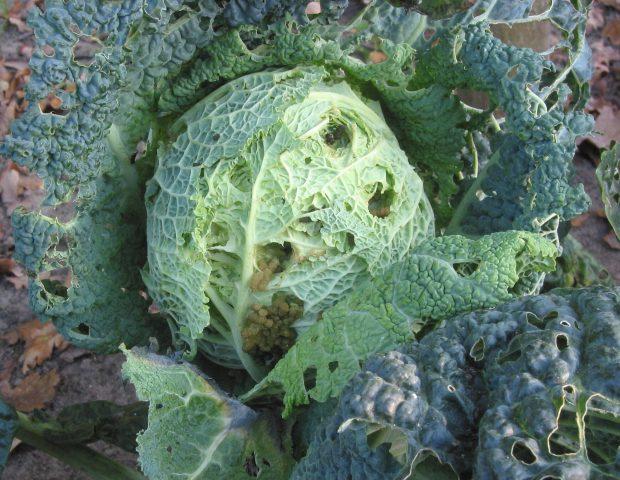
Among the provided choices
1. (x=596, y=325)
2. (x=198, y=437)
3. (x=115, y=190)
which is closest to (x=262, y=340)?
(x=198, y=437)

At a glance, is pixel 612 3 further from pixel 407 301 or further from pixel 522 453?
pixel 522 453

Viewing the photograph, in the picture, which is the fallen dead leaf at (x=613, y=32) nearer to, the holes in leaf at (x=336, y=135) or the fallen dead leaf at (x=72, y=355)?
the holes in leaf at (x=336, y=135)

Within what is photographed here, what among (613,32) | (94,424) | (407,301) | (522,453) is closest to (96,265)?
(94,424)

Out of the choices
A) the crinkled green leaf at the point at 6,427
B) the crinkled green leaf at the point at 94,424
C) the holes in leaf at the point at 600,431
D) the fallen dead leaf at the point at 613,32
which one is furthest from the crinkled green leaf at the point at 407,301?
the fallen dead leaf at the point at 613,32

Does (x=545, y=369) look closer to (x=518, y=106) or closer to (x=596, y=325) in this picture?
(x=596, y=325)

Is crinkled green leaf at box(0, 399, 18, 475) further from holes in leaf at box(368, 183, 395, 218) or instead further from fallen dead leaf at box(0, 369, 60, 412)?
holes in leaf at box(368, 183, 395, 218)

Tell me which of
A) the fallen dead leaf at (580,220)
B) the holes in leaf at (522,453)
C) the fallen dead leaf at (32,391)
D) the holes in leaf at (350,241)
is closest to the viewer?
the holes in leaf at (522,453)
